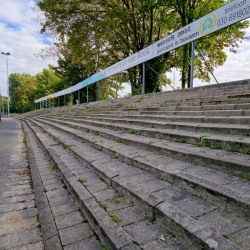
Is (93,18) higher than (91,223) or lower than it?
higher

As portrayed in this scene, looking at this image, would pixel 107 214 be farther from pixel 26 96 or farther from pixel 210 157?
pixel 26 96

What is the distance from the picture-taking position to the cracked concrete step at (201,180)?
1.67 metres

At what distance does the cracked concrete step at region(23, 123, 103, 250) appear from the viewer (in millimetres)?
1884

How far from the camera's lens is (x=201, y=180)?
2.05 meters

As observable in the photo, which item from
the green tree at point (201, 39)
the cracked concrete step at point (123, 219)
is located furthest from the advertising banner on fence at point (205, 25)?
the cracked concrete step at point (123, 219)

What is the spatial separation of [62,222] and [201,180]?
1770mm

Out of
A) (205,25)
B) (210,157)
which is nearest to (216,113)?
(210,157)

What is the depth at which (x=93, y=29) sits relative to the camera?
47.4ft

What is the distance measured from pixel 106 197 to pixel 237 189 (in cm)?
159

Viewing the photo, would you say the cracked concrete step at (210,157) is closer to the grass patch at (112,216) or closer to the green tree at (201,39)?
the grass patch at (112,216)

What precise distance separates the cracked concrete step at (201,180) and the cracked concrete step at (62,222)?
1.16m

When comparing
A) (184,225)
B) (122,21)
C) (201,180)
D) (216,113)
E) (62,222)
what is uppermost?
(122,21)

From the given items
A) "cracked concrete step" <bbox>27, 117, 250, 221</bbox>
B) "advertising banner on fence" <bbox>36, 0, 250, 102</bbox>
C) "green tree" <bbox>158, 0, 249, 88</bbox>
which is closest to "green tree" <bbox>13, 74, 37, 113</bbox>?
"green tree" <bbox>158, 0, 249, 88</bbox>

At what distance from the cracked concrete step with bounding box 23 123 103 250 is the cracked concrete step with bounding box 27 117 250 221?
1.16 m
